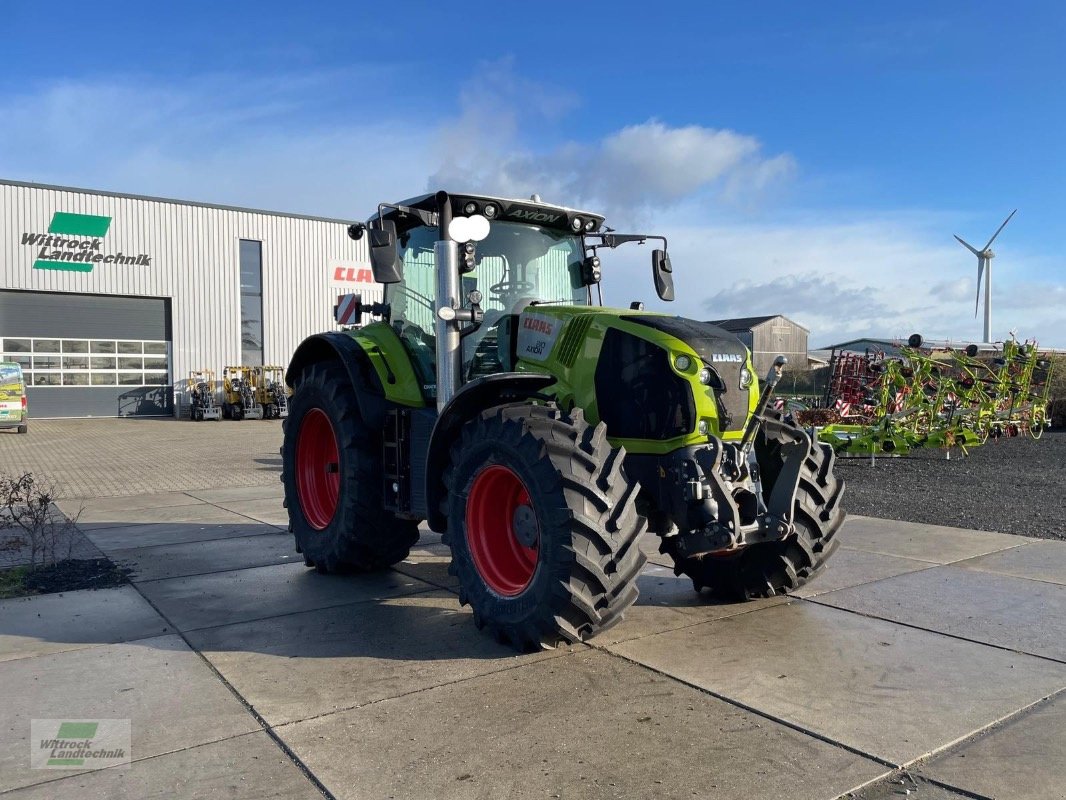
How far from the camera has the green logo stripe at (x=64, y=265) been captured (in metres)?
25.1

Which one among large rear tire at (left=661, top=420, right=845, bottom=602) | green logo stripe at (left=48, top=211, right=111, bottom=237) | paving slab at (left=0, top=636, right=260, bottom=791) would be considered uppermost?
green logo stripe at (left=48, top=211, right=111, bottom=237)

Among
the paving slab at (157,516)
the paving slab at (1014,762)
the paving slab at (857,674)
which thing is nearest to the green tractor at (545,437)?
the paving slab at (857,674)

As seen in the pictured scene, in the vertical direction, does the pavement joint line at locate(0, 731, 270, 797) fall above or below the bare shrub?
below

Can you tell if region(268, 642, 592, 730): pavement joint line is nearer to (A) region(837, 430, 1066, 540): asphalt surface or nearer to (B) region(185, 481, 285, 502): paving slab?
(A) region(837, 430, 1066, 540): asphalt surface

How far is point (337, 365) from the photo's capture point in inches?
256

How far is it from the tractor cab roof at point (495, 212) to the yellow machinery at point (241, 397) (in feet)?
72.5

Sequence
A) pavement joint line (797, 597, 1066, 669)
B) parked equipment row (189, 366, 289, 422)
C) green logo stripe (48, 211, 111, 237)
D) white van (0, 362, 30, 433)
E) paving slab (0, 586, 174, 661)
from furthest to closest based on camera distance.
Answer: parked equipment row (189, 366, 289, 422) → green logo stripe (48, 211, 111, 237) → white van (0, 362, 30, 433) → paving slab (0, 586, 174, 661) → pavement joint line (797, 597, 1066, 669)

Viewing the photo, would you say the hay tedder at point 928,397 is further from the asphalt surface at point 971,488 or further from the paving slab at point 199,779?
the paving slab at point 199,779

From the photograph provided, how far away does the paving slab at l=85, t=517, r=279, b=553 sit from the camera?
25.1ft

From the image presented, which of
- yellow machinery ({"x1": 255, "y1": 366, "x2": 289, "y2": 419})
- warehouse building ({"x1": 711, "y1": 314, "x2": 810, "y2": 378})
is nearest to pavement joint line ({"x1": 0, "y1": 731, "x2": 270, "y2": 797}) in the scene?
yellow machinery ({"x1": 255, "y1": 366, "x2": 289, "y2": 419})

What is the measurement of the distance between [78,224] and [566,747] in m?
26.9

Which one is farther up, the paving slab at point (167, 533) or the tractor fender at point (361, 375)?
the tractor fender at point (361, 375)

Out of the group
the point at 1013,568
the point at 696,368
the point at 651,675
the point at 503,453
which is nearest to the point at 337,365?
the point at 503,453

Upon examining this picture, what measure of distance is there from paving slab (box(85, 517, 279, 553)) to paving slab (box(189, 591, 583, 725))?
301 centimetres
